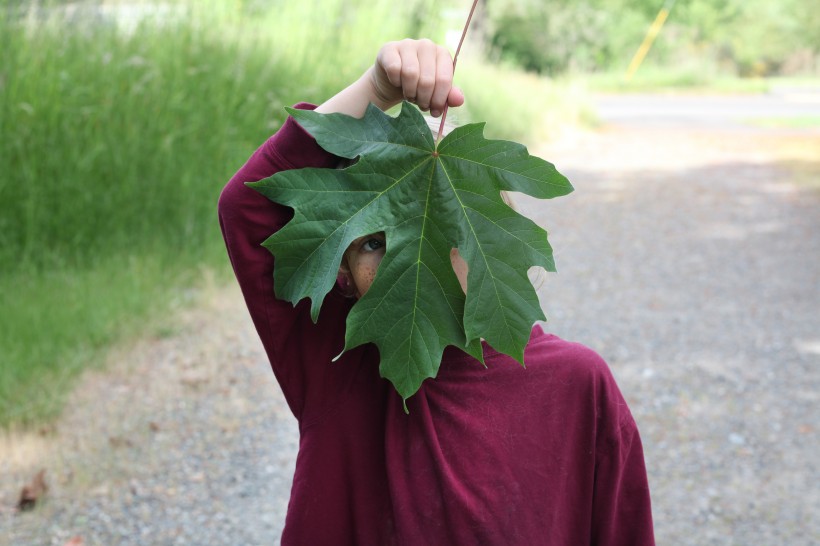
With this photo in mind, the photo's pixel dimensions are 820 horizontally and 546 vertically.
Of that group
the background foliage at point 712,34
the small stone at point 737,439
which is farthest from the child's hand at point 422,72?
the background foliage at point 712,34

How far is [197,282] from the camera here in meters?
5.05

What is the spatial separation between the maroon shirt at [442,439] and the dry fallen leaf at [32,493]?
182 cm

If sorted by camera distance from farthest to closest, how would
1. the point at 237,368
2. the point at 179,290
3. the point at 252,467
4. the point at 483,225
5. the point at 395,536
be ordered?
the point at 179,290
the point at 237,368
the point at 252,467
the point at 395,536
the point at 483,225

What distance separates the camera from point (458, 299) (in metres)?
1.33

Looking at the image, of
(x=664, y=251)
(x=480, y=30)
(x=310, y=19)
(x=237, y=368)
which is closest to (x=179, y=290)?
(x=237, y=368)

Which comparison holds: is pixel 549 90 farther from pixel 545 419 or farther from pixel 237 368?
pixel 545 419

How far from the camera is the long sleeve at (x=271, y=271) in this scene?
143cm

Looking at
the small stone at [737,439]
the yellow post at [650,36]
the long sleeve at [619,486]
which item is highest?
the long sleeve at [619,486]

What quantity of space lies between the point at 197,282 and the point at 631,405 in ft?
7.68

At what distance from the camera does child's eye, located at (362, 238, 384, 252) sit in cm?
139

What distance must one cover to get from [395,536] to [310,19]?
6603mm

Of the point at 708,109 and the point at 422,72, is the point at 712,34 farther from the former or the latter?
the point at 422,72

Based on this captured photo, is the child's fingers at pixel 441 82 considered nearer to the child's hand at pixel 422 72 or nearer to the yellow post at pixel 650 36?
the child's hand at pixel 422 72

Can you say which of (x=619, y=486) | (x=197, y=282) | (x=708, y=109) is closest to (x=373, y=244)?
(x=619, y=486)
